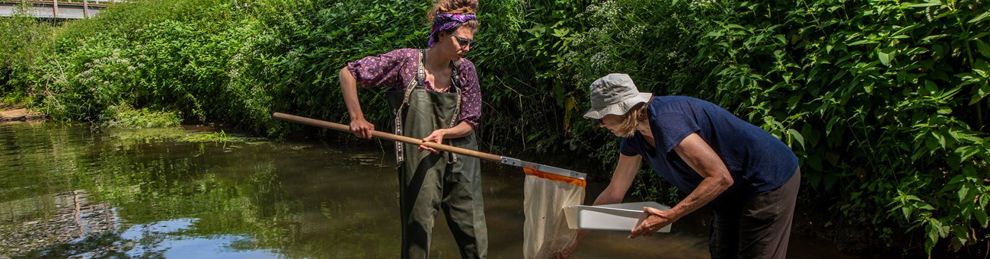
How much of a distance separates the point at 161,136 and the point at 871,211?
1153 centimetres

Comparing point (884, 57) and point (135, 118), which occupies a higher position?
point (884, 57)

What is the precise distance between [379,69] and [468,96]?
0.49 meters

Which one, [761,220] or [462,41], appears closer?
[761,220]

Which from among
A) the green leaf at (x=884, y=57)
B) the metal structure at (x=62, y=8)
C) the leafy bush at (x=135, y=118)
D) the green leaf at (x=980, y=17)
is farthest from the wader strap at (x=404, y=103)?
the metal structure at (x=62, y=8)

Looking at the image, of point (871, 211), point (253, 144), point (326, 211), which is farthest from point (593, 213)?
point (253, 144)

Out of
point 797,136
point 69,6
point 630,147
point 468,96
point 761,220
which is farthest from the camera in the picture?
point 69,6

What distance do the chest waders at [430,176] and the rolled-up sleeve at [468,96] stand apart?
3cm

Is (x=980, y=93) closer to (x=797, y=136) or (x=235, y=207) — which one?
(x=797, y=136)

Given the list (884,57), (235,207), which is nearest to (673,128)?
(884,57)

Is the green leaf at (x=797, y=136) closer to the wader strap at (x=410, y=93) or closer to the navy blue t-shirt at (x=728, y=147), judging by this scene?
the navy blue t-shirt at (x=728, y=147)

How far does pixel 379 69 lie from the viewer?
404 centimetres

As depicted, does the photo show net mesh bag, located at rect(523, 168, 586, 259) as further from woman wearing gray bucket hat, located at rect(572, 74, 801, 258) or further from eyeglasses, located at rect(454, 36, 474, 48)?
eyeglasses, located at rect(454, 36, 474, 48)

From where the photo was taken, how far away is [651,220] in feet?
10.1

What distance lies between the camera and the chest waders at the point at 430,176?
4070mm
